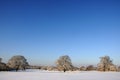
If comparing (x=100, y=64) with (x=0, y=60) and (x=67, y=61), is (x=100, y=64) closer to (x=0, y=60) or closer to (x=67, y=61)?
(x=67, y=61)

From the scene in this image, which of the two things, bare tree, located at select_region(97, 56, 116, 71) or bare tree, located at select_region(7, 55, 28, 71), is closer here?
bare tree, located at select_region(7, 55, 28, 71)

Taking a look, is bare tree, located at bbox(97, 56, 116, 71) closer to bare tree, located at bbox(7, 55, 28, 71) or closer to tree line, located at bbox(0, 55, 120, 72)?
tree line, located at bbox(0, 55, 120, 72)

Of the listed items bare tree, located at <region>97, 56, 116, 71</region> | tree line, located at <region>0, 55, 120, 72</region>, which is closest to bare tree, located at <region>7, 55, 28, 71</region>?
tree line, located at <region>0, 55, 120, 72</region>

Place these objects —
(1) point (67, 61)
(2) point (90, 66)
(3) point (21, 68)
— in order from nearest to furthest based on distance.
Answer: (1) point (67, 61), (3) point (21, 68), (2) point (90, 66)

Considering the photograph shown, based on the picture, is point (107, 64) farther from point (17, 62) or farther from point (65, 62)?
point (17, 62)

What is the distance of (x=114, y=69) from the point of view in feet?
315

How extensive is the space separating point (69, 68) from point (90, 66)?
36358mm

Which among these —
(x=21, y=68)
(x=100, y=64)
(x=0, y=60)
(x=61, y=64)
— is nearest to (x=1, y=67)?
(x=0, y=60)

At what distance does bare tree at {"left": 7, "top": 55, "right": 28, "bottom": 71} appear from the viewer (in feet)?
307

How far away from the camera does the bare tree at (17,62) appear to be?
9362 cm

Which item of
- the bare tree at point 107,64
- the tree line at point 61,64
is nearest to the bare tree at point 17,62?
the tree line at point 61,64

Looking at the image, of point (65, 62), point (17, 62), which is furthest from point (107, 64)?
point (17, 62)

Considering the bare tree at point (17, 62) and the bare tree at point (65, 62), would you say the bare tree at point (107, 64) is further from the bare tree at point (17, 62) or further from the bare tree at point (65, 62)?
the bare tree at point (17, 62)

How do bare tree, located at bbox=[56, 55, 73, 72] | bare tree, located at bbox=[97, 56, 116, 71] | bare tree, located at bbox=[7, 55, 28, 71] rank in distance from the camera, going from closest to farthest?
bare tree, located at bbox=[56, 55, 73, 72] < bare tree, located at bbox=[7, 55, 28, 71] < bare tree, located at bbox=[97, 56, 116, 71]
